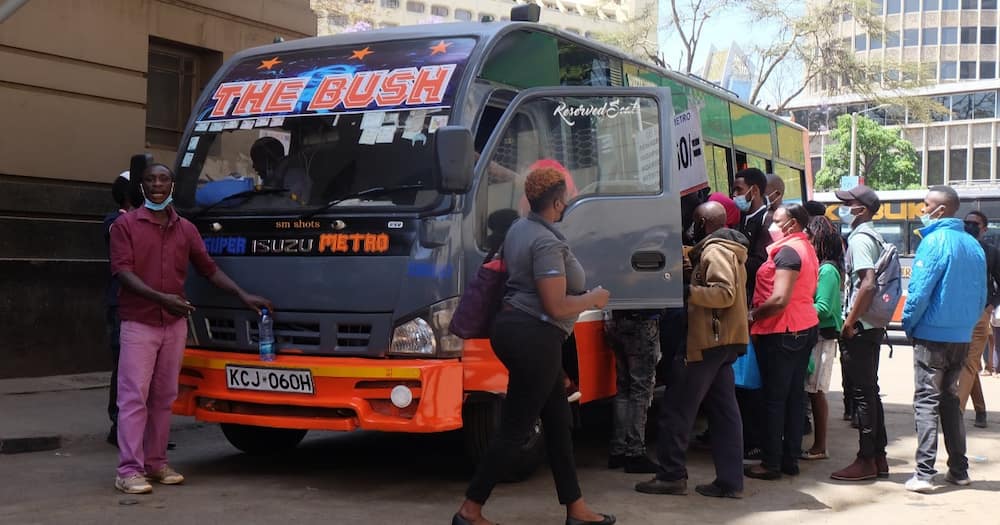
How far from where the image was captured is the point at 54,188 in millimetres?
10773

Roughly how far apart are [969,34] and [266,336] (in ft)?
265

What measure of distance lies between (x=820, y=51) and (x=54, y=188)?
86.8 ft

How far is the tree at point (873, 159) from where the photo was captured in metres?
56.2

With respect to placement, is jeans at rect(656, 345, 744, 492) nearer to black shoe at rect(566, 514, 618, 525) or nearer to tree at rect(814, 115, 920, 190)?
black shoe at rect(566, 514, 618, 525)

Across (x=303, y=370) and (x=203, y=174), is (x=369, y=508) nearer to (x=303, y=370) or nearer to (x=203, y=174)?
(x=303, y=370)

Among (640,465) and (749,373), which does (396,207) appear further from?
(749,373)

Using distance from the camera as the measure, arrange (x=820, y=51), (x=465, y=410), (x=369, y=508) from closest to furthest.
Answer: (x=369, y=508), (x=465, y=410), (x=820, y=51)

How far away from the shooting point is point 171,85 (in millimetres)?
12539

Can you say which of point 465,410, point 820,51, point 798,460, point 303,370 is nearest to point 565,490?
point 465,410

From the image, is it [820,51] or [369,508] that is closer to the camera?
[369,508]

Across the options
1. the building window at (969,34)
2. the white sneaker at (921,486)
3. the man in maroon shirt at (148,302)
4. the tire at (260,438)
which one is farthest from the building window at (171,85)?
the building window at (969,34)

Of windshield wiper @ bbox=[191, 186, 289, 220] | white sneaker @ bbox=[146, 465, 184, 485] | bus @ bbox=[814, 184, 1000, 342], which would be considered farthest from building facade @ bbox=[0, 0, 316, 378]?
bus @ bbox=[814, 184, 1000, 342]

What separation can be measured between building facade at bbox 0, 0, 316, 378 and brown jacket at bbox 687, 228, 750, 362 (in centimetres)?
674

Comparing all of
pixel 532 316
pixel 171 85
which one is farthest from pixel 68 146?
pixel 532 316
